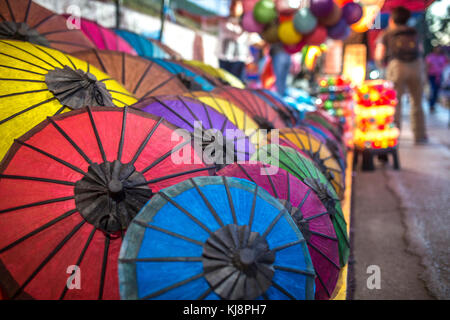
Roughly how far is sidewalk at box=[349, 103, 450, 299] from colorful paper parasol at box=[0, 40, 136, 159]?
1.88 metres

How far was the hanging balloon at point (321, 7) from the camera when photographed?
14.4 ft

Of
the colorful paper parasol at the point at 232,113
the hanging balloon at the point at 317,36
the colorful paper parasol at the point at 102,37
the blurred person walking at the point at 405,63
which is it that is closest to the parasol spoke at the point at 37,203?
the colorful paper parasol at the point at 232,113

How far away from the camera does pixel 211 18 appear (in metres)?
11.3

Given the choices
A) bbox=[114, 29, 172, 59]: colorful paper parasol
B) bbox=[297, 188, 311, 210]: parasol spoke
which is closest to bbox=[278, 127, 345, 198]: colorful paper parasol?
bbox=[297, 188, 311, 210]: parasol spoke

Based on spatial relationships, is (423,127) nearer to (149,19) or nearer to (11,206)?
(149,19)

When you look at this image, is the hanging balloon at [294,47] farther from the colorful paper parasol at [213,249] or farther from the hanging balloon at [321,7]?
the colorful paper parasol at [213,249]

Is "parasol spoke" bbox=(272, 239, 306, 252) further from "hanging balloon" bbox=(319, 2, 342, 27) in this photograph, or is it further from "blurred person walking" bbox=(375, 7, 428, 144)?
"blurred person walking" bbox=(375, 7, 428, 144)

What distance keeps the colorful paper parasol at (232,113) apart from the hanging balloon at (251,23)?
3050 mm

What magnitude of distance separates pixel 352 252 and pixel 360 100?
2.62 m

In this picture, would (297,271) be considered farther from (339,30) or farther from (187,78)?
(339,30)

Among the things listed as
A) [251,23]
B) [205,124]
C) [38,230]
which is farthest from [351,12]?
[38,230]

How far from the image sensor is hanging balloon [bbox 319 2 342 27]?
4.55 metres

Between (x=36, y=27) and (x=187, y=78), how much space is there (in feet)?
4.02

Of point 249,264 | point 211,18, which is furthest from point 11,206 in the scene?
point 211,18
